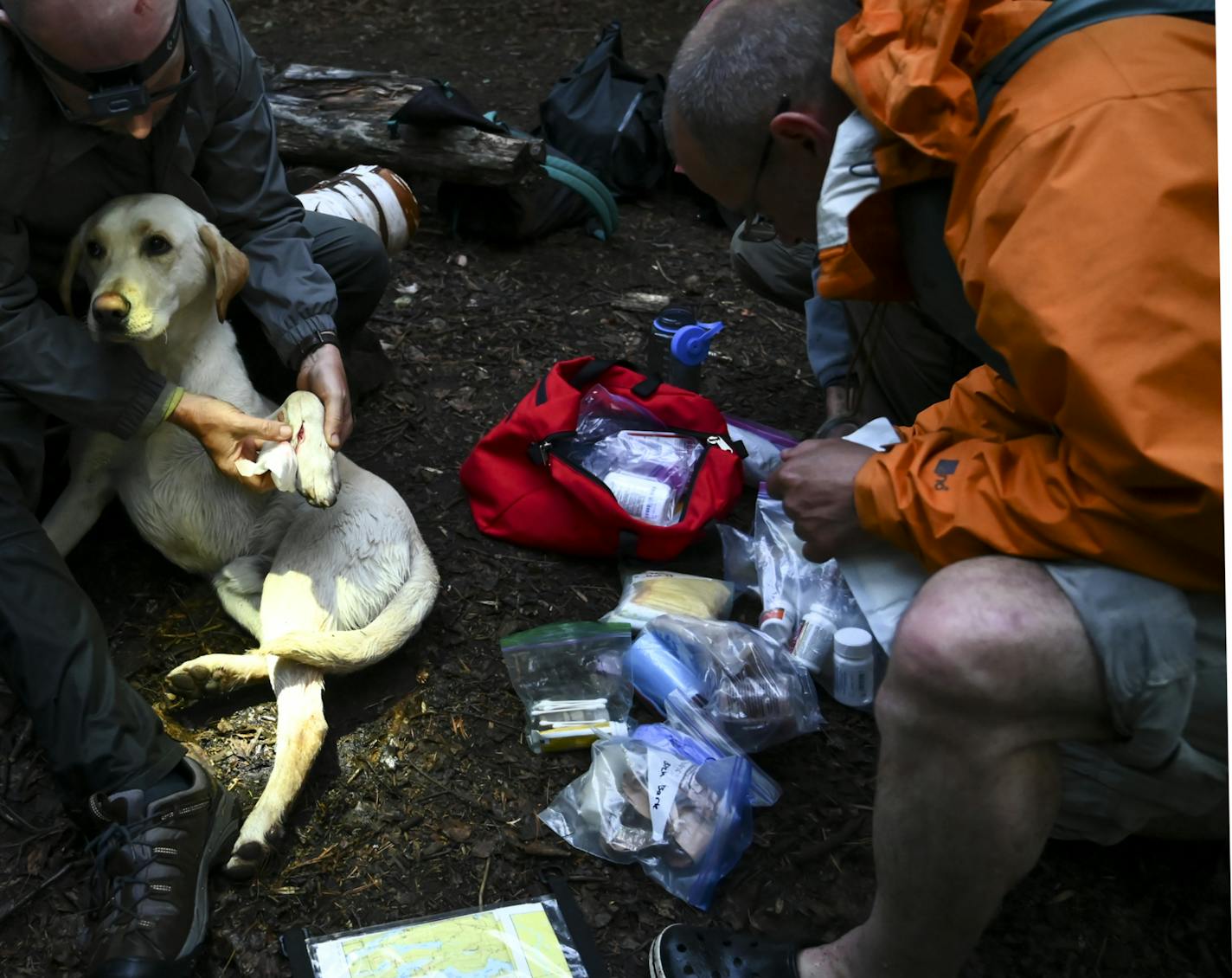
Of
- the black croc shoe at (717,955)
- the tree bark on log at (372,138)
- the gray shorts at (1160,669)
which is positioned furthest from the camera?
the tree bark on log at (372,138)

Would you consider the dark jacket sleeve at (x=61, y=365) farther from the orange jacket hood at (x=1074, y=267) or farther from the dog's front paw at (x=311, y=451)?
the orange jacket hood at (x=1074, y=267)

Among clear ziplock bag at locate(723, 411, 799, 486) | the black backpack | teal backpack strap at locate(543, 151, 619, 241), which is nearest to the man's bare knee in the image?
clear ziplock bag at locate(723, 411, 799, 486)

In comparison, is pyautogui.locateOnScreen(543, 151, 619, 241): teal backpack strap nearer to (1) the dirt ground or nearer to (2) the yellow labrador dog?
(1) the dirt ground

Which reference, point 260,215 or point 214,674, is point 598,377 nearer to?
point 260,215

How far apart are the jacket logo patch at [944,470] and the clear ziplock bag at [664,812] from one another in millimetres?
894

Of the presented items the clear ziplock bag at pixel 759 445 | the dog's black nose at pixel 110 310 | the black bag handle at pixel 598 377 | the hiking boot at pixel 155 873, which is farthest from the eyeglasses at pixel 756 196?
the hiking boot at pixel 155 873

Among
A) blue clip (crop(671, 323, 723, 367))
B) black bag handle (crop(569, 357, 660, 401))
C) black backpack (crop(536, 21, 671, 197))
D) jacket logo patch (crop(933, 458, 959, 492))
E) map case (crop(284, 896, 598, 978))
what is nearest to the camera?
jacket logo patch (crop(933, 458, 959, 492))

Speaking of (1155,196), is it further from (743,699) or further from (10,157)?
(10,157)

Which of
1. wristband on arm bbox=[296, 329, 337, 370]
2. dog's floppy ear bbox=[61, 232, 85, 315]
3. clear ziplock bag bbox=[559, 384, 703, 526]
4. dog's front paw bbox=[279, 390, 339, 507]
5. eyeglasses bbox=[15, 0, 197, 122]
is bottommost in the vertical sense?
clear ziplock bag bbox=[559, 384, 703, 526]

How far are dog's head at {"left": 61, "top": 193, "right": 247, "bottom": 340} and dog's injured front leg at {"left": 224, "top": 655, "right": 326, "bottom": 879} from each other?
0.90 m

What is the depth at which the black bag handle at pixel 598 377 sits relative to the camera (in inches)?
142

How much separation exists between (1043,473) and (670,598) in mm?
1452

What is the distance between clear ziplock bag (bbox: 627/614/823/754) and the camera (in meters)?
2.79

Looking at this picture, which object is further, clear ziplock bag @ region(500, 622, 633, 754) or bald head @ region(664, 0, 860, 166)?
clear ziplock bag @ region(500, 622, 633, 754)
